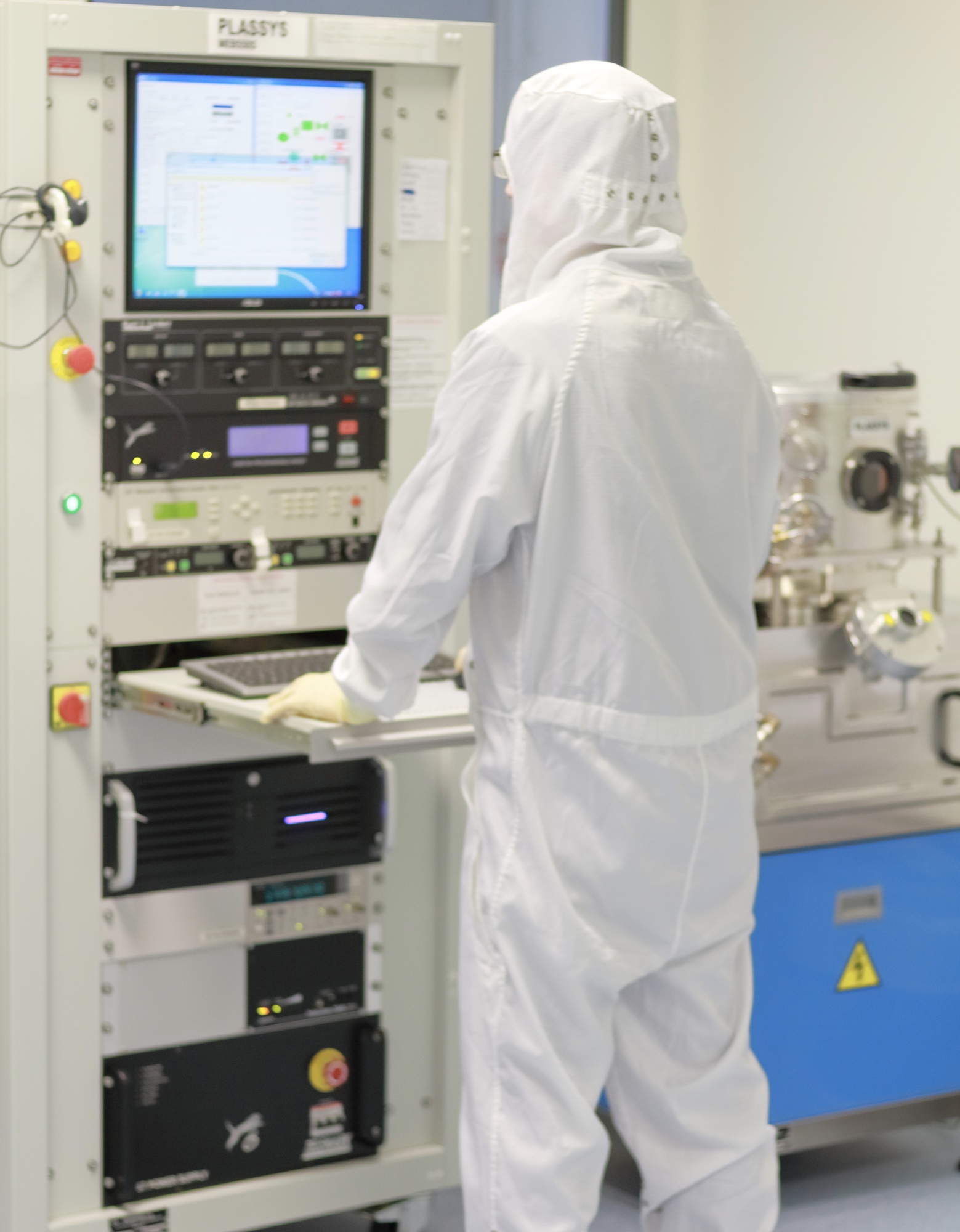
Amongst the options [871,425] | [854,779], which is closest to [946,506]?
[871,425]

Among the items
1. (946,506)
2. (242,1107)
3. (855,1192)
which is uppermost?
(946,506)

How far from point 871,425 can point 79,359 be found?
1.28m

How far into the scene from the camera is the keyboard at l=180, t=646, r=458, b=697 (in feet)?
6.81

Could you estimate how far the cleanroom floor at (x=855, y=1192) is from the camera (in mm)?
2678

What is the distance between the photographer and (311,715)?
1.97 m

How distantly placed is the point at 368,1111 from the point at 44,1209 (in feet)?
1.61

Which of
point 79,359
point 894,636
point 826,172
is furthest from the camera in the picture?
point 826,172

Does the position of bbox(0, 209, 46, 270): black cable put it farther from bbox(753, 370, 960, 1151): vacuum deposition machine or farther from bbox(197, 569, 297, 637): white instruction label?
bbox(753, 370, 960, 1151): vacuum deposition machine

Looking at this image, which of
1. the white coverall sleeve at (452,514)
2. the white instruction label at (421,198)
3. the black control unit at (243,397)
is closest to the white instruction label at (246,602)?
the black control unit at (243,397)

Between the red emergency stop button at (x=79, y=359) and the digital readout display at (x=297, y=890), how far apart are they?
2.59 feet

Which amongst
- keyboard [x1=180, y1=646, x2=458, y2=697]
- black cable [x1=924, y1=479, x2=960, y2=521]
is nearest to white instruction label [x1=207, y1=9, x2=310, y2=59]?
keyboard [x1=180, y1=646, x2=458, y2=697]

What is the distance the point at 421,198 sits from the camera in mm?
2293

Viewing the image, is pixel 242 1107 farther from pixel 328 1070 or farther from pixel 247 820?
pixel 247 820

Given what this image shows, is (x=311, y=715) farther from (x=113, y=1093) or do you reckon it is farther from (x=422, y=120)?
(x=422, y=120)
